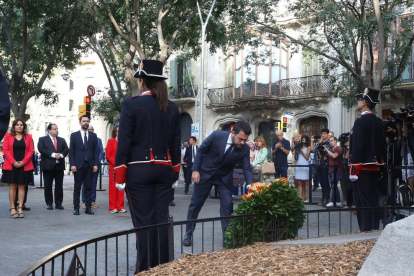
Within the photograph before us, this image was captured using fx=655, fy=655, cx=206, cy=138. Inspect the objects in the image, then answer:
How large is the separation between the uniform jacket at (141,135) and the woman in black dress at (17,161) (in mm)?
7006

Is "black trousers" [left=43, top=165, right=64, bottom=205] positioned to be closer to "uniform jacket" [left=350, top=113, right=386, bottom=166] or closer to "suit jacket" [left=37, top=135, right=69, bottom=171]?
"suit jacket" [left=37, top=135, right=69, bottom=171]

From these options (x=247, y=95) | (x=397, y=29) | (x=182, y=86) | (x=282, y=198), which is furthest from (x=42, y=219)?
(x=182, y=86)

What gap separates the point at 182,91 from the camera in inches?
1729

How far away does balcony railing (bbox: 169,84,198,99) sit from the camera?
142 ft

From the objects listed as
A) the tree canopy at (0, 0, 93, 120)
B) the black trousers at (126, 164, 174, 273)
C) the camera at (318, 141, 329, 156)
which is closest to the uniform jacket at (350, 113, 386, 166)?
the black trousers at (126, 164, 174, 273)

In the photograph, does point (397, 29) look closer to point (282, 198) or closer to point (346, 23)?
point (346, 23)

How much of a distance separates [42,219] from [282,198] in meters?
6.06

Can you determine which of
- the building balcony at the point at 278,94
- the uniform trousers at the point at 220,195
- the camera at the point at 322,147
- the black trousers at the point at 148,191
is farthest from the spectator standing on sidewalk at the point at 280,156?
the building balcony at the point at 278,94

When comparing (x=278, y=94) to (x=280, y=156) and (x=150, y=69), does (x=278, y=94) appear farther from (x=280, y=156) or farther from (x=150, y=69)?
(x=150, y=69)

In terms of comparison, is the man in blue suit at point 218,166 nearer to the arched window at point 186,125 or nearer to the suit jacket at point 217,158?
the suit jacket at point 217,158

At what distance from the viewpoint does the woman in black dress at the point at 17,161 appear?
1230 centimetres

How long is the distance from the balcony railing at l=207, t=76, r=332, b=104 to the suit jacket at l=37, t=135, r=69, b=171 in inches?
863

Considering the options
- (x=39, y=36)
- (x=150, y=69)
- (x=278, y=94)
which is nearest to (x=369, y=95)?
(x=150, y=69)

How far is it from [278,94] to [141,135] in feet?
108
